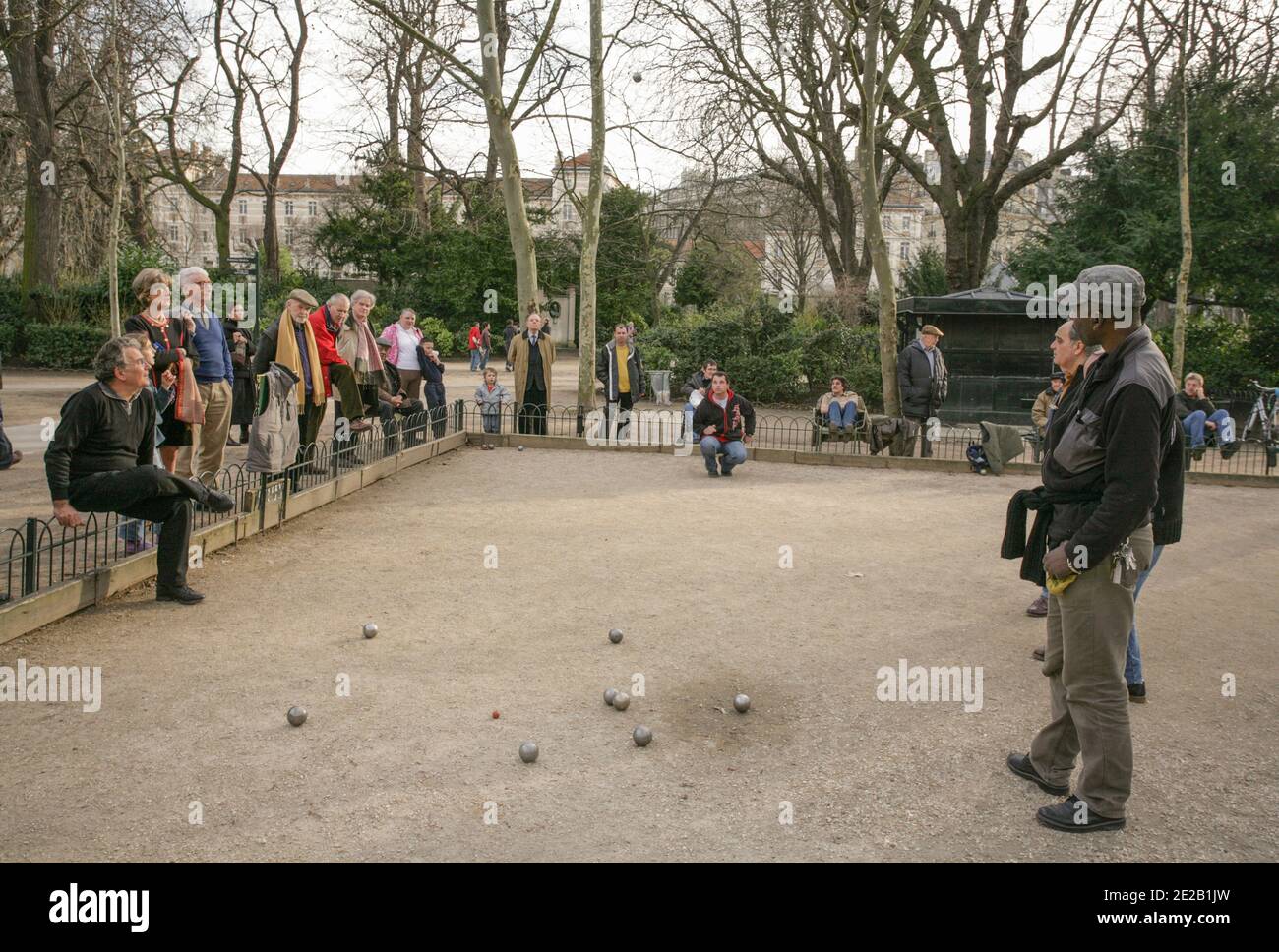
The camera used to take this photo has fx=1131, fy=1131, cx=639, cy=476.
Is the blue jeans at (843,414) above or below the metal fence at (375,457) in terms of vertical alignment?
above

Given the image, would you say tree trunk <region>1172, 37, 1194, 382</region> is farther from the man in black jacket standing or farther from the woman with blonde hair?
the man in black jacket standing

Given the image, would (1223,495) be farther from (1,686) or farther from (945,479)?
(1,686)

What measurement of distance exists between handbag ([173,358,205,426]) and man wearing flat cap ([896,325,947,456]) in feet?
32.6

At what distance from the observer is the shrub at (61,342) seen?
2906cm

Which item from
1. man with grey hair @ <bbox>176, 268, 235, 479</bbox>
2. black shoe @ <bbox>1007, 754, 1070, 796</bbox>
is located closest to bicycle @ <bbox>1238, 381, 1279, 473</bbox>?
black shoe @ <bbox>1007, 754, 1070, 796</bbox>

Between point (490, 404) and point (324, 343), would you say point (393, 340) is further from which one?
point (324, 343)

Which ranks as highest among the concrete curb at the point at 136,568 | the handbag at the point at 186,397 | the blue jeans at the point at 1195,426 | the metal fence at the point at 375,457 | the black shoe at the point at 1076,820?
the handbag at the point at 186,397

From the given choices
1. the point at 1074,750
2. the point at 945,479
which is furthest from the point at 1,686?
the point at 945,479

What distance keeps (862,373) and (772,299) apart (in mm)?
2908

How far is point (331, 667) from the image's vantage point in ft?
21.2

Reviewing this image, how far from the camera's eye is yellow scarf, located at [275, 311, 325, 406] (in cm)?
1061

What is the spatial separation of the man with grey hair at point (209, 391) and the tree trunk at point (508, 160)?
8.61 metres

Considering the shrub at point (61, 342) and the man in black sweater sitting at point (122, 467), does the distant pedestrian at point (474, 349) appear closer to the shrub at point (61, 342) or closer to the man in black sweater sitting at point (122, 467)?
the shrub at point (61, 342)

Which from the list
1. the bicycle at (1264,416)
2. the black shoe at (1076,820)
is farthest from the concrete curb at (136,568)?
the bicycle at (1264,416)
